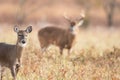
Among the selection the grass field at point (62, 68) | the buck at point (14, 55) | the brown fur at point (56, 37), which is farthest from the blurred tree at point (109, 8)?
the buck at point (14, 55)

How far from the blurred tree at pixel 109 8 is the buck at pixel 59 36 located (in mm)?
20634

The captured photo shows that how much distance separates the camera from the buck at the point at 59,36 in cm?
1914

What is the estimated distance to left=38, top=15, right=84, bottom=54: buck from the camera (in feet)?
62.8

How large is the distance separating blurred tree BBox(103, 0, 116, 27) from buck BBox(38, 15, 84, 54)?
2063 cm

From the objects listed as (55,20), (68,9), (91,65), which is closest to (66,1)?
(68,9)

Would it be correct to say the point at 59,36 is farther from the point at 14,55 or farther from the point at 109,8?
the point at 109,8

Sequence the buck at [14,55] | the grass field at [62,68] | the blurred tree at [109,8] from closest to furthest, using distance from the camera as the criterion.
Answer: the buck at [14,55]
the grass field at [62,68]
the blurred tree at [109,8]

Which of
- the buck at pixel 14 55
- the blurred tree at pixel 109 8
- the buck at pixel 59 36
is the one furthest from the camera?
the blurred tree at pixel 109 8

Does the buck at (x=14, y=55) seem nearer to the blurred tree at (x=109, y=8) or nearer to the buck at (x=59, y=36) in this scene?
the buck at (x=59, y=36)

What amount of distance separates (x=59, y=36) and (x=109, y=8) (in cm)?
2471

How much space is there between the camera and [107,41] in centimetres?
2420

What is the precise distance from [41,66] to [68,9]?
33568 mm

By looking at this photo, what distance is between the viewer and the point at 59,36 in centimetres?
1952

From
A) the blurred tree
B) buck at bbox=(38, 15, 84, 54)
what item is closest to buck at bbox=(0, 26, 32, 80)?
buck at bbox=(38, 15, 84, 54)
